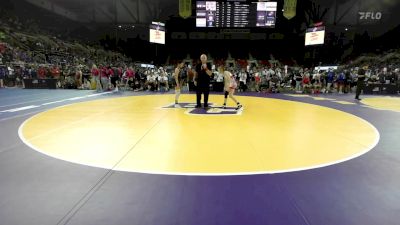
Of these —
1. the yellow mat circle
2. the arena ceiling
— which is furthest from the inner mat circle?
the arena ceiling

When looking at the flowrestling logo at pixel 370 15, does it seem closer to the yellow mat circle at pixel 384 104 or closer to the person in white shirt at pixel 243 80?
the person in white shirt at pixel 243 80

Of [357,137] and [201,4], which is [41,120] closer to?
[357,137]

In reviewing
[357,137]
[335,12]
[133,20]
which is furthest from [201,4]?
[357,137]

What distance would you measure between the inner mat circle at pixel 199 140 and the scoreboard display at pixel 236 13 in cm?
1639

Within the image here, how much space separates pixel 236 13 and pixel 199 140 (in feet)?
64.6

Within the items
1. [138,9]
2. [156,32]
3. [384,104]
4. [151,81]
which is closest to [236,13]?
[156,32]

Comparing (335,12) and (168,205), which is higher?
(335,12)

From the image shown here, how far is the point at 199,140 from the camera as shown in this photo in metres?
5.45

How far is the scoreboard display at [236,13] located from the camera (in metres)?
22.8

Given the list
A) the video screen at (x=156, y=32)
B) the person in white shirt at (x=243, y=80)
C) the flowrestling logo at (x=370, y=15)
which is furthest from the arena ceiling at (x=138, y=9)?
the person in white shirt at (x=243, y=80)

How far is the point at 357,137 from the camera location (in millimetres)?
5793

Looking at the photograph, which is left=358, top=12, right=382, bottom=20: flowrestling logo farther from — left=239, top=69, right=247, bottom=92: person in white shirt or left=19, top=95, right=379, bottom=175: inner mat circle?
left=19, top=95, right=379, bottom=175: inner mat circle

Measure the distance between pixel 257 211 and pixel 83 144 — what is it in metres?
3.54

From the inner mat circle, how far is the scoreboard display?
53.8 ft
